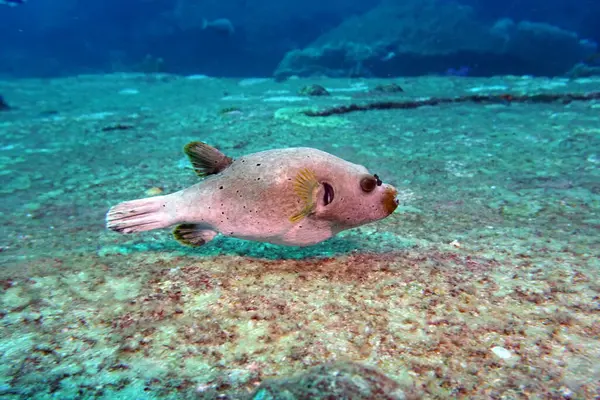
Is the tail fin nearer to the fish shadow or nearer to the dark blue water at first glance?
the fish shadow

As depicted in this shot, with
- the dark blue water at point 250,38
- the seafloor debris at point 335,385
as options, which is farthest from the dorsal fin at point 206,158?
the dark blue water at point 250,38

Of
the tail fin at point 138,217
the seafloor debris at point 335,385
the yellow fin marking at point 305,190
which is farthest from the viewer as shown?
the tail fin at point 138,217

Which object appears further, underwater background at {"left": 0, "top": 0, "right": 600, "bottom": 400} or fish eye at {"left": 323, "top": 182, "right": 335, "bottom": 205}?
fish eye at {"left": 323, "top": 182, "right": 335, "bottom": 205}

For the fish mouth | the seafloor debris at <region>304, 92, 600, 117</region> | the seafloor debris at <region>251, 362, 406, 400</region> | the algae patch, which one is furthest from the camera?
the seafloor debris at <region>304, 92, 600, 117</region>

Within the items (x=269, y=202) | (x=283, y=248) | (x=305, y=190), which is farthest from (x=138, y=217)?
(x=305, y=190)

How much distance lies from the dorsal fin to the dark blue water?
97.3ft

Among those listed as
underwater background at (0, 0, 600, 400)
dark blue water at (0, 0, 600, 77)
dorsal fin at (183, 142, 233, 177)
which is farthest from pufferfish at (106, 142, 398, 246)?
dark blue water at (0, 0, 600, 77)

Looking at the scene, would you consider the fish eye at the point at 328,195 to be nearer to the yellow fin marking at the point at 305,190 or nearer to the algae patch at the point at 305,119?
the yellow fin marking at the point at 305,190

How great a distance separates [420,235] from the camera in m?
3.31

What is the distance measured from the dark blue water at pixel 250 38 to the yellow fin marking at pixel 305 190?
98.1 feet

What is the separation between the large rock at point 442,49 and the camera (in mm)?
28000

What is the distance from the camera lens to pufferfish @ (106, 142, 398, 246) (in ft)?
7.66

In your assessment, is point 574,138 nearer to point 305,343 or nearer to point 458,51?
point 305,343

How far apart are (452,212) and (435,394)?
258 cm
